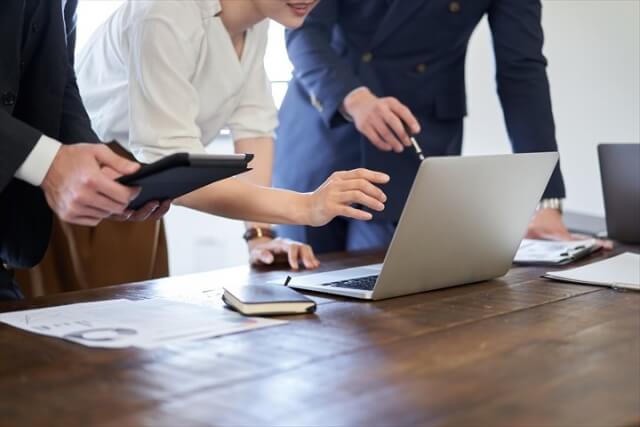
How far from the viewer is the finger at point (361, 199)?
1.61 meters

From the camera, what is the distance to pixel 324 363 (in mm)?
1142

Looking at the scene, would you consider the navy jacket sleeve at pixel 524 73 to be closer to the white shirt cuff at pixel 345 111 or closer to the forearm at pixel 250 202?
the white shirt cuff at pixel 345 111

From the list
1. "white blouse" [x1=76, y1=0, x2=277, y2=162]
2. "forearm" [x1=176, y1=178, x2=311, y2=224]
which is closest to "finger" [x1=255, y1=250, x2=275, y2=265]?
"forearm" [x1=176, y1=178, x2=311, y2=224]

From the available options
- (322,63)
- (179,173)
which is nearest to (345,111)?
(322,63)

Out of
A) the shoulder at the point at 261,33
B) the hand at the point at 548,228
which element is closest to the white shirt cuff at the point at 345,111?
the shoulder at the point at 261,33

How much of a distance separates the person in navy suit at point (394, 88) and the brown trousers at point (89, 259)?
1.33ft

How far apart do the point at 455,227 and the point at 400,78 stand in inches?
37.1

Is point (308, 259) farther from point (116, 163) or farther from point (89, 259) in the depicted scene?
point (116, 163)

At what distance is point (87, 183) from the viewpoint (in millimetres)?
1320

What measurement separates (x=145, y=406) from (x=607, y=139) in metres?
2.60

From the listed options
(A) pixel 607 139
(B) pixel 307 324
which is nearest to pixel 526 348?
(B) pixel 307 324

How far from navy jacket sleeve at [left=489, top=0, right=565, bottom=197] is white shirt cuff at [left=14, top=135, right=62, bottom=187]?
146 cm

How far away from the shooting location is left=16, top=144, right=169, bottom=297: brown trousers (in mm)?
2254

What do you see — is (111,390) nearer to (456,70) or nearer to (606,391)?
(606,391)
